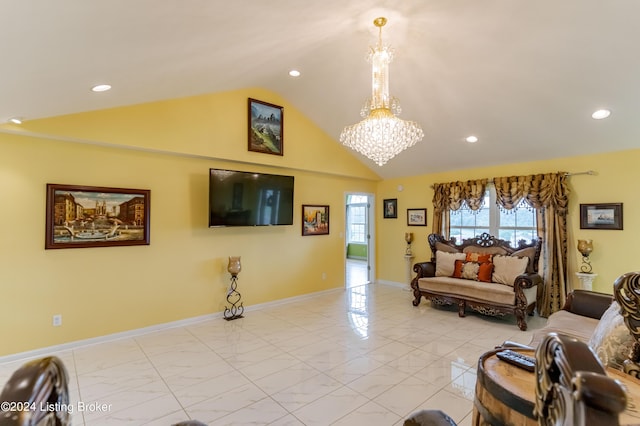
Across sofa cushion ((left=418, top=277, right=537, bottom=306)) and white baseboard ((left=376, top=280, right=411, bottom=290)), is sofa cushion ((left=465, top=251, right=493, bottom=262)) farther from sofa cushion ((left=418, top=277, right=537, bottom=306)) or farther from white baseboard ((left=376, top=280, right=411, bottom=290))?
white baseboard ((left=376, top=280, right=411, bottom=290))

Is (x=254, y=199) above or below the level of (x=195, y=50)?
below

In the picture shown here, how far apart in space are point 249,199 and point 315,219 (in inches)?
65.5

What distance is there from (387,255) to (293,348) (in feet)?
13.4

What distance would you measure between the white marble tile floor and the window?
147cm

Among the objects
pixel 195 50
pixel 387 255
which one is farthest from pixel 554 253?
pixel 195 50

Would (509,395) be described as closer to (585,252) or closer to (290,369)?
(290,369)

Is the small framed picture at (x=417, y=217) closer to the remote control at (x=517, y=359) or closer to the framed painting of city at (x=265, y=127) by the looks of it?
the framed painting of city at (x=265, y=127)

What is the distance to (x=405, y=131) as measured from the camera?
3.28 meters

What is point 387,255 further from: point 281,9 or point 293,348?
point 281,9

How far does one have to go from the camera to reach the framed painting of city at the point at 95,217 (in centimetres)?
360

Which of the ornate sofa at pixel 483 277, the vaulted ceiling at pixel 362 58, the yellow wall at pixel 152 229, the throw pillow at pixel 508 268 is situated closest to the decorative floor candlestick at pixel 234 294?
the yellow wall at pixel 152 229

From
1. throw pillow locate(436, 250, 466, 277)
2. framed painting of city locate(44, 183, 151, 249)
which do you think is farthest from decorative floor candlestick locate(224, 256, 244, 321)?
throw pillow locate(436, 250, 466, 277)

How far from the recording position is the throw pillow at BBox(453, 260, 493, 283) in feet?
16.5

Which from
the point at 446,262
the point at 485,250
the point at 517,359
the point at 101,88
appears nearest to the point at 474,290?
the point at 446,262
